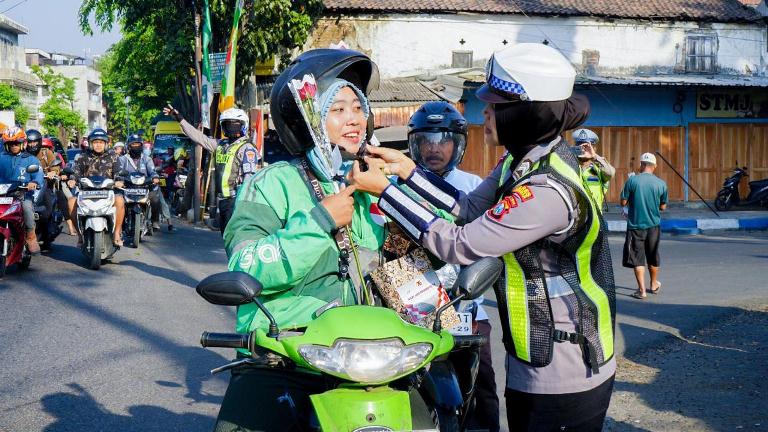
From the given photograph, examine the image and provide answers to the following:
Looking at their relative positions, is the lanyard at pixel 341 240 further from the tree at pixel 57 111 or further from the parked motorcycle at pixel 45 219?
the tree at pixel 57 111

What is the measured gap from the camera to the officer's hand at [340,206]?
9.19ft

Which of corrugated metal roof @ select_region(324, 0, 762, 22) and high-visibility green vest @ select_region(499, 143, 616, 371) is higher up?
corrugated metal roof @ select_region(324, 0, 762, 22)

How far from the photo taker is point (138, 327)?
8.36m

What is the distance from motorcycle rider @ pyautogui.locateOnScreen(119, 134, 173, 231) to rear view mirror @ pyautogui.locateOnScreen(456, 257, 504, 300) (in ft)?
44.2

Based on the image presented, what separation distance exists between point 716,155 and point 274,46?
1434 cm

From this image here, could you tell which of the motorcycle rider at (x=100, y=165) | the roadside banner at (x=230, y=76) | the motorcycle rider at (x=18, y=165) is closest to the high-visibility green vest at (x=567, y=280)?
the motorcycle rider at (x=18, y=165)

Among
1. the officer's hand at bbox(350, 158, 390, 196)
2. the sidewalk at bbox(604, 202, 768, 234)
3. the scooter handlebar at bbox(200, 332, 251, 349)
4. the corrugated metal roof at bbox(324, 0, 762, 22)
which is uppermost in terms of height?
the corrugated metal roof at bbox(324, 0, 762, 22)

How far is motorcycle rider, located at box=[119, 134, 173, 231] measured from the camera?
15.8 meters

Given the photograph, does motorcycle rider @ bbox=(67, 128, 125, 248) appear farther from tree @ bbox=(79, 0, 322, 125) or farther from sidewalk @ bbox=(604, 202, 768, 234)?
sidewalk @ bbox=(604, 202, 768, 234)

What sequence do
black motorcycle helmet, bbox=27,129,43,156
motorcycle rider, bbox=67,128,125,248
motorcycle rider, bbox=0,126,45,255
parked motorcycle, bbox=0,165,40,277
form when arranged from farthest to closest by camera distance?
black motorcycle helmet, bbox=27,129,43,156 → motorcycle rider, bbox=67,128,125,248 → motorcycle rider, bbox=0,126,45,255 → parked motorcycle, bbox=0,165,40,277

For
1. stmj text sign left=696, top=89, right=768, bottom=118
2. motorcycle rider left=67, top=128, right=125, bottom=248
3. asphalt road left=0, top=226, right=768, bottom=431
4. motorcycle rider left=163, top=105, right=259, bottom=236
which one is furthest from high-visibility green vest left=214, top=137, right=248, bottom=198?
stmj text sign left=696, top=89, right=768, bottom=118

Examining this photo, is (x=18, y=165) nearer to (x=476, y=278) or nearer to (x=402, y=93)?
(x=476, y=278)

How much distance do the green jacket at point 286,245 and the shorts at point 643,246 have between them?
8.73 metres

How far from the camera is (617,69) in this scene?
27.6 meters
